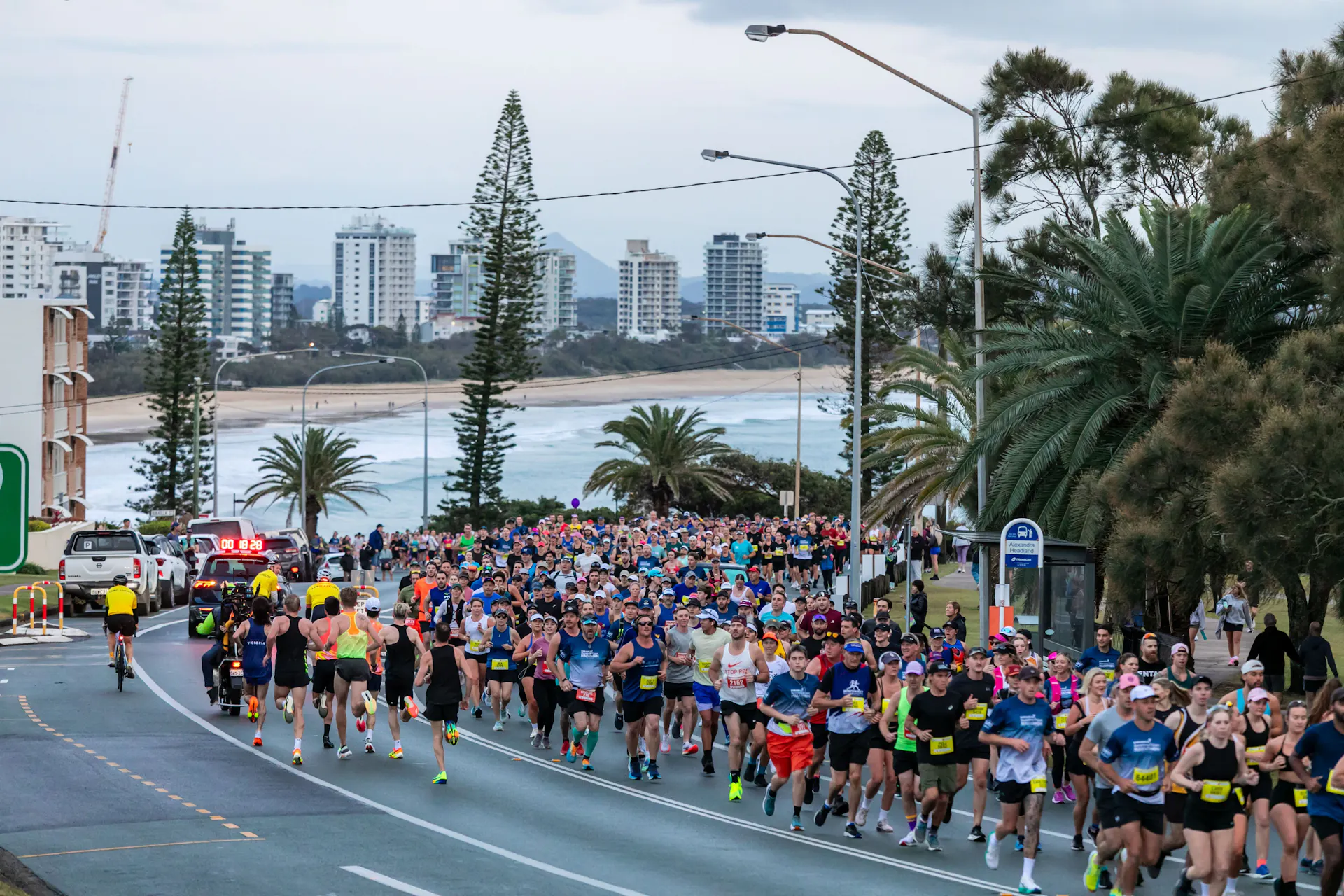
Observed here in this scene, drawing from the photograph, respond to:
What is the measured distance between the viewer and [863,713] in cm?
1467

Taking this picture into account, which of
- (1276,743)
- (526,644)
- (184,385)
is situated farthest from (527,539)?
(184,385)

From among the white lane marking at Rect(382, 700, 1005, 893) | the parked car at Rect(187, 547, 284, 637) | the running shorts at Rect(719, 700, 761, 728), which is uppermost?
the running shorts at Rect(719, 700, 761, 728)

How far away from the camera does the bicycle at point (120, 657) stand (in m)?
23.5

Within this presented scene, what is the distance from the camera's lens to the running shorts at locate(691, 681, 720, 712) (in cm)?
1767

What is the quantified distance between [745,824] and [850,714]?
1.34 m

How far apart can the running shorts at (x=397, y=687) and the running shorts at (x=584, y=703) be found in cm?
161

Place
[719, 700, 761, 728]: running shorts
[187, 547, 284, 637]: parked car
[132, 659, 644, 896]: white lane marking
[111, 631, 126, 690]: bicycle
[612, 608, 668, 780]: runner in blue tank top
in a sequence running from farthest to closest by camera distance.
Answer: [187, 547, 284, 637]: parked car
[111, 631, 126, 690]: bicycle
[612, 608, 668, 780]: runner in blue tank top
[719, 700, 761, 728]: running shorts
[132, 659, 644, 896]: white lane marking

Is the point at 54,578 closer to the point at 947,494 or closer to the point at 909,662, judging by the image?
the point at 947,494

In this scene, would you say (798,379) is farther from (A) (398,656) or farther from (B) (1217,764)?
(B) (1217,764)

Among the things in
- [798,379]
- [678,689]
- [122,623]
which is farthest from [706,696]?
[798,379]

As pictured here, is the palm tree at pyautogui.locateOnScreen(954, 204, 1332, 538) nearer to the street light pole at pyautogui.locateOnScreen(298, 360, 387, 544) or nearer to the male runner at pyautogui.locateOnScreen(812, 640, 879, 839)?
the male runner at pyautogui.locateOnScreen(812, 640, 879, 839)

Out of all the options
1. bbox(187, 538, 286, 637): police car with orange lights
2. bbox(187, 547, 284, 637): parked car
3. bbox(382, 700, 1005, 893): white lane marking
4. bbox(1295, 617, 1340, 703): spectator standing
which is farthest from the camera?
bbox(187, 547, 284, 637): parked car

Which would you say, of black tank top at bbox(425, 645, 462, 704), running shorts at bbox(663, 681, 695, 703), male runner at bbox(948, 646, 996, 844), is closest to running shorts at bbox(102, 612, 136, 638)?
black tank top at bbox(425, 645, 462, 704)

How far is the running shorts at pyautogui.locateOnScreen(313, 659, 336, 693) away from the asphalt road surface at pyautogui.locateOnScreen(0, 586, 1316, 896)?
713mm
